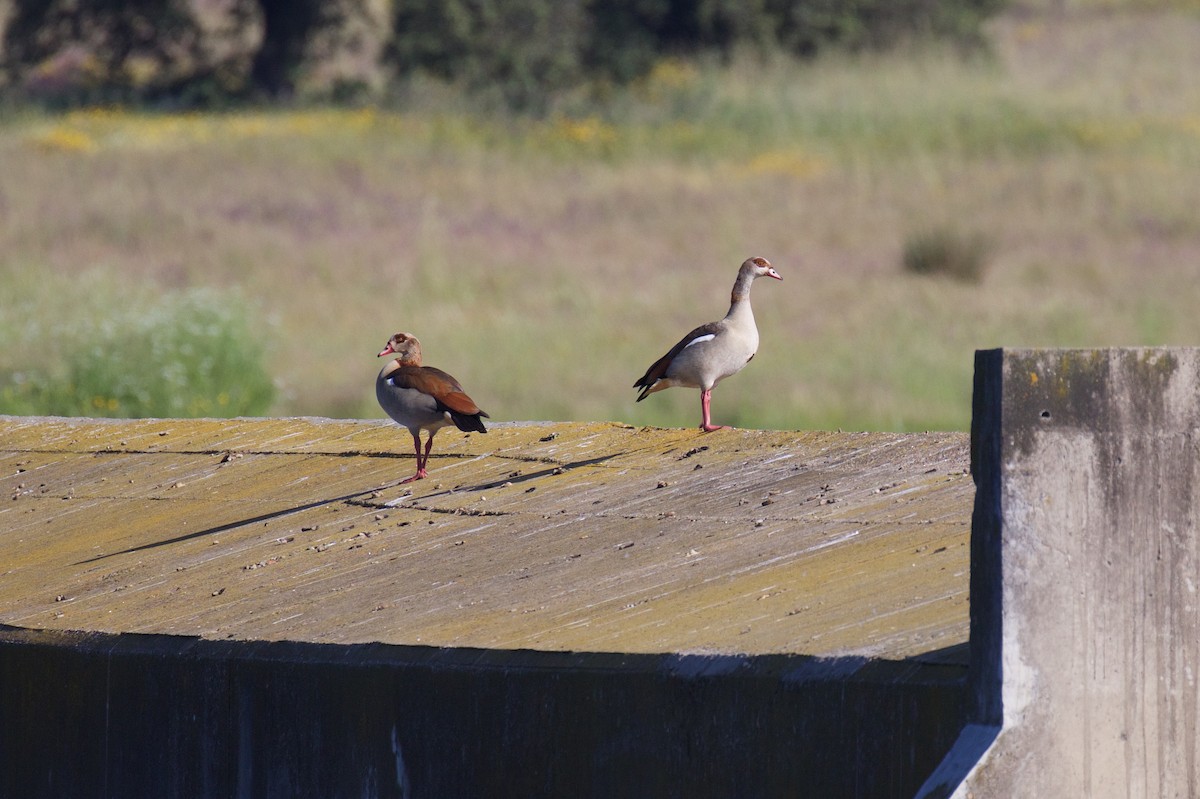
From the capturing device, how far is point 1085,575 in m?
4.80

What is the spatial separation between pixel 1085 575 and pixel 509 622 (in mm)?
2112

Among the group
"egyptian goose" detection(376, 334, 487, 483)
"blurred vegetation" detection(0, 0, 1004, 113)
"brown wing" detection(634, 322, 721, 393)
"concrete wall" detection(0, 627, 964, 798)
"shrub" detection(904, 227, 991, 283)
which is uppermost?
"blurred vegetation" detection(0, 0, 1004, 113)

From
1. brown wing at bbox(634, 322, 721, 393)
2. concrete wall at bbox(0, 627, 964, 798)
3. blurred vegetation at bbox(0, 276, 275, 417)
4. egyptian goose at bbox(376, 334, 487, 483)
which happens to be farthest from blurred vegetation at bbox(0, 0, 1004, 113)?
concrete wall at bbox(0, 627, 964, 798)

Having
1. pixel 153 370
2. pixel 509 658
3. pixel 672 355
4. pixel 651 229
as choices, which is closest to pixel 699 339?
pixel 672 355

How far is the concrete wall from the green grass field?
Answer: 13.5 m

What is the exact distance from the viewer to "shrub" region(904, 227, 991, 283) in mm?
29906

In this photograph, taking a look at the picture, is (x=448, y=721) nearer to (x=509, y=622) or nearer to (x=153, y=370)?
(x=509, y=622)

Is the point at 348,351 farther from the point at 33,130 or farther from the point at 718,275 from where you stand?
the point at 33,130

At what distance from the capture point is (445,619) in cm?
635

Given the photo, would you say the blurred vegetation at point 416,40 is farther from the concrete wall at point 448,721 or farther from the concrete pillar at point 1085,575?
the concrete pillar at point 1085,575

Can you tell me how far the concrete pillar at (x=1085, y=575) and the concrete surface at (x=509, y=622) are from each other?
0.26 meters

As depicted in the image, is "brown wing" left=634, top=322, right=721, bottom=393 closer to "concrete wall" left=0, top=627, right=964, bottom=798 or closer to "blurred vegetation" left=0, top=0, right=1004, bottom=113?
"concrete wall" left=0, top=627, right=964, bottom=798

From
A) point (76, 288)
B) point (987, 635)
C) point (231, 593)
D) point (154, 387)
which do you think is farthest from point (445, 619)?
point (76, 288)

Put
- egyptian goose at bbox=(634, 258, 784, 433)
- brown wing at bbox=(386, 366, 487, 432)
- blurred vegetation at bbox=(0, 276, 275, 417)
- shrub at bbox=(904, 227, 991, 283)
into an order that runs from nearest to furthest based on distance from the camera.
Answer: brown wing at bbox=(386, 366, 487, 432)
egyptian goose at bbox=(634, 258, 784, 433)
blurred vegetation at bbox=(0, 276, 275, 417)
shrub at bbox=(904, 227, 991, 283)
